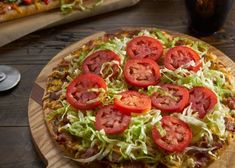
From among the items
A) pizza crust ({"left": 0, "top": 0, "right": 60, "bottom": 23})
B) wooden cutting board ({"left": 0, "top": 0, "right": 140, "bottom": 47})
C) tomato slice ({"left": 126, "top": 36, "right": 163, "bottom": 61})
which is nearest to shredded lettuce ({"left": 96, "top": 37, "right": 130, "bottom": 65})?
tomato slice ({"left": 126, "top": 36, "right": 163, "bottom": 61})

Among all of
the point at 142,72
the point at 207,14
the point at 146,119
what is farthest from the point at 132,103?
the point at 207,14

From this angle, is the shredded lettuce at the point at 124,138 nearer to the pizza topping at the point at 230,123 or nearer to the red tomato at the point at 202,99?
the red tomato at the point at 202,99

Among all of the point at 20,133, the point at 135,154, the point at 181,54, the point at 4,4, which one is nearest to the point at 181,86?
the point at 181,54

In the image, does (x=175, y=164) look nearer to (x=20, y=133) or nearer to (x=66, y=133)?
(x=66, y=133)

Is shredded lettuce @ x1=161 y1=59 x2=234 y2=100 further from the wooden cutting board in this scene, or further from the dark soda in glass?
the wooden cutting board

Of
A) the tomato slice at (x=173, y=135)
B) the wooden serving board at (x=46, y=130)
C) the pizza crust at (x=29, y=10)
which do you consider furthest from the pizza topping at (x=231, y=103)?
the pizza crust at (x=29, y=10)
